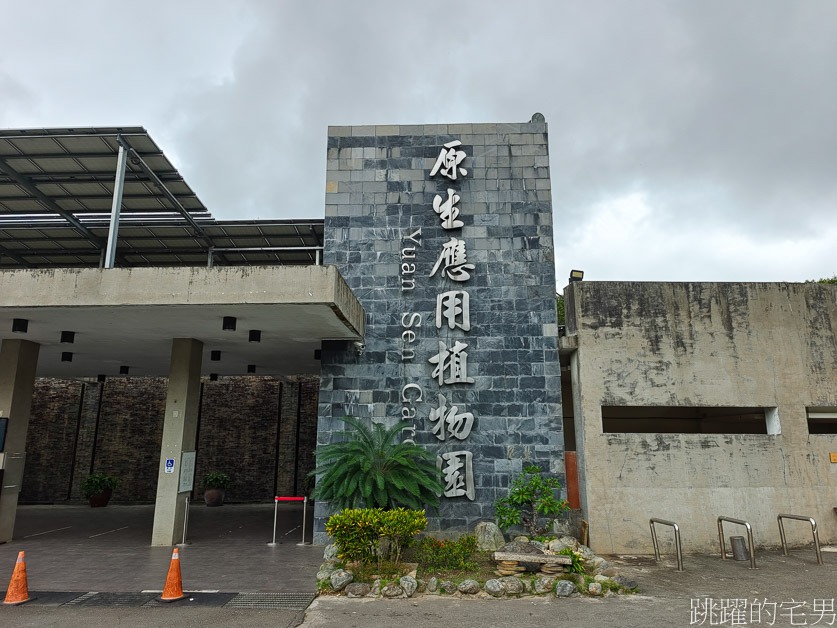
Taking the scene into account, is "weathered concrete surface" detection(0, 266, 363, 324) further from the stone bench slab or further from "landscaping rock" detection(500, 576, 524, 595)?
"landscaping rock" detection(500, 576, 524, 595)

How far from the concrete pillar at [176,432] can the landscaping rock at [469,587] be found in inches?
242

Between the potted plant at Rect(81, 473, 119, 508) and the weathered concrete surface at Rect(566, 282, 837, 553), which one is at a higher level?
the weathered concrete surface at Rect(566, 282, 837, 553)

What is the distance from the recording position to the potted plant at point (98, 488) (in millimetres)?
17562

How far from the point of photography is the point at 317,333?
35.6ft

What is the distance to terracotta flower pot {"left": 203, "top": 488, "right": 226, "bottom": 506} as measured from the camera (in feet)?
59.8

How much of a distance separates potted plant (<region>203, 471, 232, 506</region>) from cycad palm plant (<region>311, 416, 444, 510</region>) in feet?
31.6

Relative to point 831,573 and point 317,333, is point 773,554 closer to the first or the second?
point 831,573

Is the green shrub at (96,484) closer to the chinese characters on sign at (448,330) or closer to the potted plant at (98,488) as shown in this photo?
the potted plant at (98,488)

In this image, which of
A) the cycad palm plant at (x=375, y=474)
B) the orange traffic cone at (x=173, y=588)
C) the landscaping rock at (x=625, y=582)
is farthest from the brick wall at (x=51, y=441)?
the landscaping rock at (x=625, y=582)

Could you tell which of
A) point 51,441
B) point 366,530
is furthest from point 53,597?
point 51,441

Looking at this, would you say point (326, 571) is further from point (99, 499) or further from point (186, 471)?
point (99, 499)

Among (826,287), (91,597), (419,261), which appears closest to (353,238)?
(419,261)

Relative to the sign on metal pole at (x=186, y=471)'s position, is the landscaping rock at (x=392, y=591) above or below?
below

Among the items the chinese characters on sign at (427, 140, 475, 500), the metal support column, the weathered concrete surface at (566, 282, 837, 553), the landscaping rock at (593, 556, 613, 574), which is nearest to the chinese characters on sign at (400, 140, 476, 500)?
the chinese characters on sign at (427, 140, 475, 500)
